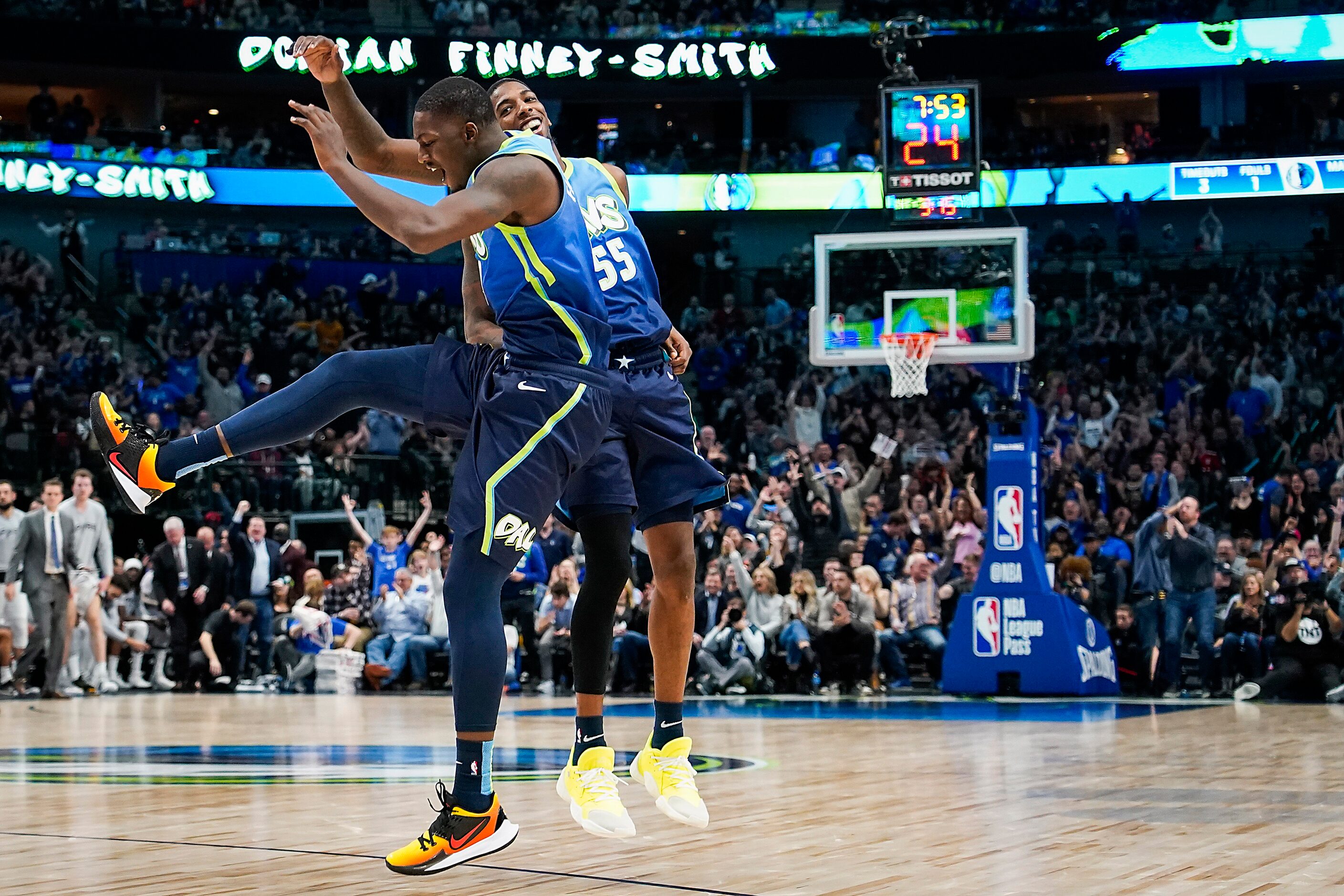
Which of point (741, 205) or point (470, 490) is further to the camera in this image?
point (741, 205)

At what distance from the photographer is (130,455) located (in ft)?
14.8

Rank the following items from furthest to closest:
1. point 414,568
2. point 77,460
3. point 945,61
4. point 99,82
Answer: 1. point 99,82
2. point 945,61
3. point 77,460
4. point 414,568

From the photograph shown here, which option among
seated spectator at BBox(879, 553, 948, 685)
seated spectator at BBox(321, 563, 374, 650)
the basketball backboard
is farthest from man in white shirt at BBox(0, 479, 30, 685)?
seated spectator at BBox(879, 553, 948, 685)

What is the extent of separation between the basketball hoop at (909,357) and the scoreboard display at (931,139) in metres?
1.20

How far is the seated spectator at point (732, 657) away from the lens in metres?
13.7

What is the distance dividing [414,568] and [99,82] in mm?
19647

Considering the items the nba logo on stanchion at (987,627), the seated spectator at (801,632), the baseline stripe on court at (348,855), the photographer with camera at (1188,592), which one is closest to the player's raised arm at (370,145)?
the baseline stripe on court at (348,855)

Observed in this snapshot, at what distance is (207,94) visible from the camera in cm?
3200

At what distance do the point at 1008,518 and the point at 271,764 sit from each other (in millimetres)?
7418

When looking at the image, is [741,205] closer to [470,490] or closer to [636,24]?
[636,24]

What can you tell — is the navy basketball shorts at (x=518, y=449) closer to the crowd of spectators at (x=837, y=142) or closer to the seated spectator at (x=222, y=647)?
the seated spectator at (x=222, y=647)

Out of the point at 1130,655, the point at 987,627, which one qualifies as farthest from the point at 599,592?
the point at 1130,655

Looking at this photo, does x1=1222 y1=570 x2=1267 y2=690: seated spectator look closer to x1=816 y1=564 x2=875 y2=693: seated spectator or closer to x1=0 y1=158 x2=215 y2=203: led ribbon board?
x1=816 y1=564 x2=875 y2=693: seated spectator

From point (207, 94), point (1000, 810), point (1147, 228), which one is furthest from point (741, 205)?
point (1000, 810)
